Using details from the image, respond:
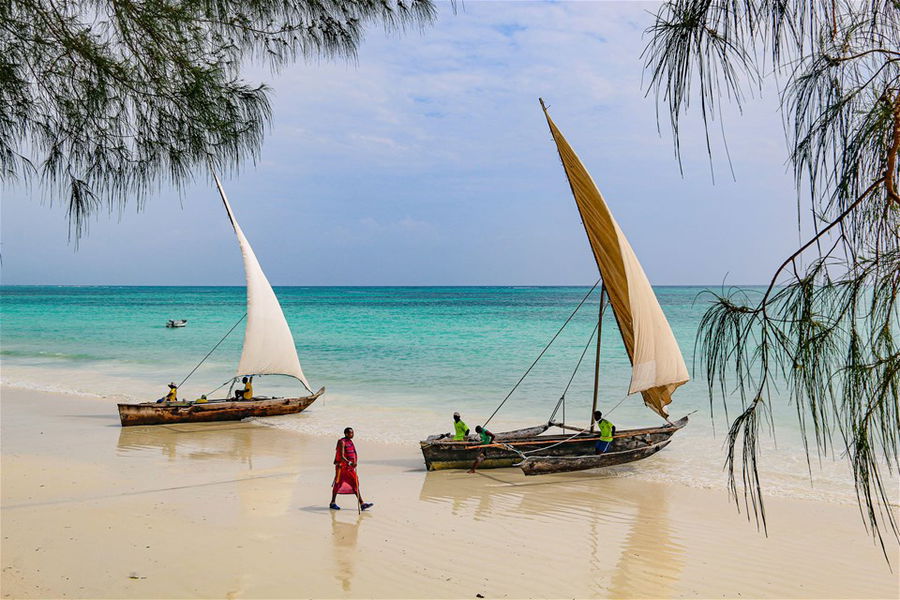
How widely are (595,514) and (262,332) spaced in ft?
40.5

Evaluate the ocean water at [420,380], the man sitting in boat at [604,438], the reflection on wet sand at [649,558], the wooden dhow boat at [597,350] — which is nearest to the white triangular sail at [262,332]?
the ocean water at [420,380]

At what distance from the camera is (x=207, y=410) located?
19.2 m

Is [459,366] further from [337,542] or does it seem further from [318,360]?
[337,542]

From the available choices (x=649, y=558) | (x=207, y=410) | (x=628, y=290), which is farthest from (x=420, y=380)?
(x=649, y=558)

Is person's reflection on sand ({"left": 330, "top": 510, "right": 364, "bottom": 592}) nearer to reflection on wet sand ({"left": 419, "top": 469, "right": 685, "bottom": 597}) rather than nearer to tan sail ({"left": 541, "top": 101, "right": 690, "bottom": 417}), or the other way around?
reflection on wet sand ({"left": 419, "top": 469, "right": 685, "bottom": 597})

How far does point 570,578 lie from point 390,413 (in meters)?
13.9

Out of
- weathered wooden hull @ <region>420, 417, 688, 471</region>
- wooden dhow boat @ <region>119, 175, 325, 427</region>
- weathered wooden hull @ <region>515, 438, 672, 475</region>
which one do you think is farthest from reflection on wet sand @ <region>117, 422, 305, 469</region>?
weathered wooden hull @ <region>515, 438, 672, 475</region>

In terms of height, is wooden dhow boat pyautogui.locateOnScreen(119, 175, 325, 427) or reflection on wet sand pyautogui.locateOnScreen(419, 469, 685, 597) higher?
wooden dhow boat pyautogui.locateOnScreen(119, 175, 325, 427)

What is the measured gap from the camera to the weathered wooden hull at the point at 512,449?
13.8 meters

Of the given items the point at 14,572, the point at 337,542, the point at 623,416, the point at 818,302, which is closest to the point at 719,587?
the point at 337,542

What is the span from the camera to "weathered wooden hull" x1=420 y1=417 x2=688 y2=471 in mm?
13812

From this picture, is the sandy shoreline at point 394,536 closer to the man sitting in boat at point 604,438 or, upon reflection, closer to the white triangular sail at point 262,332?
the man sitting in boat at point 604,438

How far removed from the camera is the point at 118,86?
482 cm

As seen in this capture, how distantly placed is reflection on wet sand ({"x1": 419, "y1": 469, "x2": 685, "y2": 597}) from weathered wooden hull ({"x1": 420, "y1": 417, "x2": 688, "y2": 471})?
27 cm
